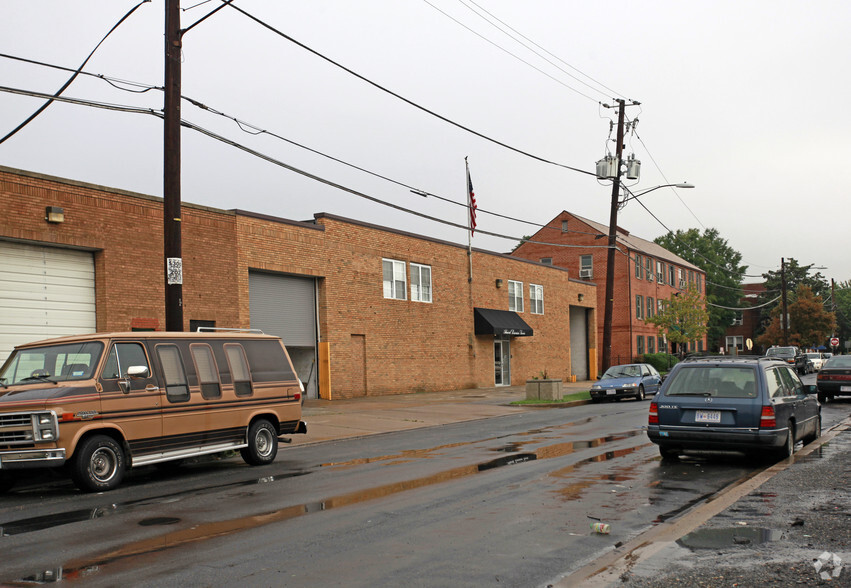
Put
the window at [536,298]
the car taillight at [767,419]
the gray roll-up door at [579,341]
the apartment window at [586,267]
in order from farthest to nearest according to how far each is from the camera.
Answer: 1. the apartment window at [586,267]
2. the gray roll-up door at [579,341]
3. the window at [536,298]
4. the car taillight at [767,419]

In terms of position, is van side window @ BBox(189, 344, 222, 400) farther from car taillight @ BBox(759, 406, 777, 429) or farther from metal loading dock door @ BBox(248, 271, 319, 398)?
metal loading dock door @ BBox(248, 271, 319, 398)

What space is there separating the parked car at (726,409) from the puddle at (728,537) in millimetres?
4352

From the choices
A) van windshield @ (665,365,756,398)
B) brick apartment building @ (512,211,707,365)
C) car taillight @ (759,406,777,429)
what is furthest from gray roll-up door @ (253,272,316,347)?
brick apartment building @ (512,211,707,365)

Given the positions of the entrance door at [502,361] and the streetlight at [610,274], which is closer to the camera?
the streetlight at [610,274]

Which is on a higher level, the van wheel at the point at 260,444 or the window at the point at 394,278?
the window at the point at 394,278

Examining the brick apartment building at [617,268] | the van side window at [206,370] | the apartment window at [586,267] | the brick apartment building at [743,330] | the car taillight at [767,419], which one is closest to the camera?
the car taillight at [767,419]

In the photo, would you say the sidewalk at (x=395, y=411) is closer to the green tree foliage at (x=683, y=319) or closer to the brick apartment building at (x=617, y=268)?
the green tree foliage at (x=683, y=319)

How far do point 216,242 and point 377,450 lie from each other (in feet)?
37.5

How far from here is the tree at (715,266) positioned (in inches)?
3775

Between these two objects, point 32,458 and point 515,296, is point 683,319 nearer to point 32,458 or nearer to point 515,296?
point 515,296

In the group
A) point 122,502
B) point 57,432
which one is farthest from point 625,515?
point 57,432

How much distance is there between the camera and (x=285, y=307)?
27531mm

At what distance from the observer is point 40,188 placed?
62.8ft

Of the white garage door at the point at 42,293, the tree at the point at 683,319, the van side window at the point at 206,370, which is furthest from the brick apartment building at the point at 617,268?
the van side window at the point at 206,370
